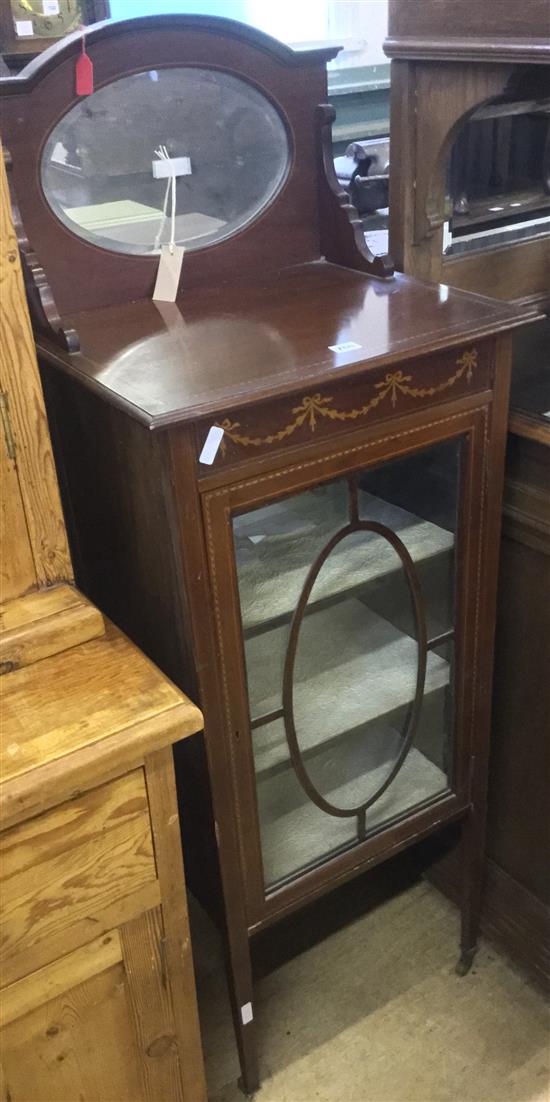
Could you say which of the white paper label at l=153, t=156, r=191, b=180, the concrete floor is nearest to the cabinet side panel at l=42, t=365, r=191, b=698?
the white paper label at l=153, t=156, r=191, b=180

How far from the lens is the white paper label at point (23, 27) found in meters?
2.16

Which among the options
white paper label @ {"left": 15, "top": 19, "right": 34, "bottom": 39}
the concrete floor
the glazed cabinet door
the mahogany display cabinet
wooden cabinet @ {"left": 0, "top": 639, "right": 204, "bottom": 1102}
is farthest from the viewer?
white paper label @ {"left": 15, "top": 19, "right": 34, "bottom": 39}

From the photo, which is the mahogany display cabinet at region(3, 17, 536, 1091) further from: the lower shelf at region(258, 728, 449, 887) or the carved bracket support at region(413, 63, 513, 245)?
the carved bracket support at region(413, 63, 513, 245)

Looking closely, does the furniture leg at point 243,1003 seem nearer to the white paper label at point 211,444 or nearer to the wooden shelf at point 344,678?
the wooden shelf at point 344,678

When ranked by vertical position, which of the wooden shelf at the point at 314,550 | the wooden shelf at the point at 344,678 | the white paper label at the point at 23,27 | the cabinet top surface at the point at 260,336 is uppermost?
the white paper label at the point at 23,27

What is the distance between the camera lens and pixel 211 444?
35.4 inches

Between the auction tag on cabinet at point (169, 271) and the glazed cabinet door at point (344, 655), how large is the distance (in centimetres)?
34

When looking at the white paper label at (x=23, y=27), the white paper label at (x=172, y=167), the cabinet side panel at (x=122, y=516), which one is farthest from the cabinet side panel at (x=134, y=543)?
the white paper label at (x=23, y=27)

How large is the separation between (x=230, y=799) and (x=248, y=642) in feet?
0.61

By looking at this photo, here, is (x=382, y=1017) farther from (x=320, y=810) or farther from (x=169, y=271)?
(x=169, y=271)

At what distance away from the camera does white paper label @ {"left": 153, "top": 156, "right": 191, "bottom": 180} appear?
1146mm

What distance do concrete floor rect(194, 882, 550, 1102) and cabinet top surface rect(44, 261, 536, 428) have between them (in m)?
0.99

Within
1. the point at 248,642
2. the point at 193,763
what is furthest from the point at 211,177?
the point at 193,763

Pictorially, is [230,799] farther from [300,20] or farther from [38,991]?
[300,20]
